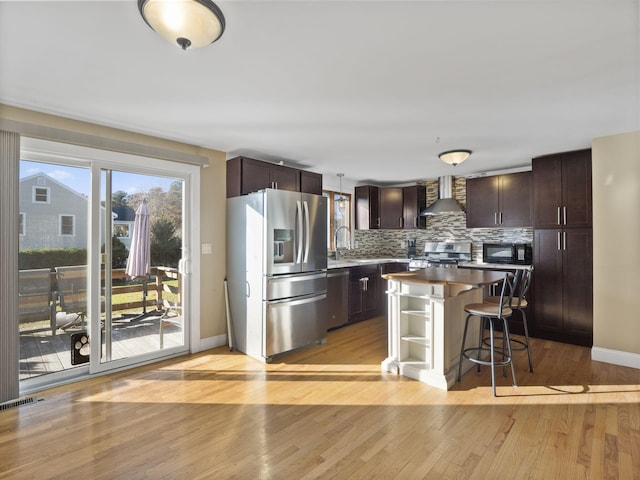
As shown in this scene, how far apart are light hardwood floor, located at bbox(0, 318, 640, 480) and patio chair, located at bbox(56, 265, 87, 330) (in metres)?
0.62

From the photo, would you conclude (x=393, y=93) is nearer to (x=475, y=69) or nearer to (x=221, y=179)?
(x=475, y=69)

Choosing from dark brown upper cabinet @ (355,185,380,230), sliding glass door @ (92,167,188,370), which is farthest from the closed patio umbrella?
dark brown upper cabinet @ (355,185,380,230)

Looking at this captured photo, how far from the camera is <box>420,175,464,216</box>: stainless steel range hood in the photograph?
5.43 meters

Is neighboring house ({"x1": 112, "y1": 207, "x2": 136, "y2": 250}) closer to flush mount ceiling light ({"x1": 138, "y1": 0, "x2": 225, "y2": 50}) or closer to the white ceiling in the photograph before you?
the white ceiling

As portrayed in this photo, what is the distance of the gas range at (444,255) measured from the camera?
18.0 ft

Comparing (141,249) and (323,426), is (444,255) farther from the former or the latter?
(141,249)

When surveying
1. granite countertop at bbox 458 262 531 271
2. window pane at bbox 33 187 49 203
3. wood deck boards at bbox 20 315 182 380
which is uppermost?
window pane at bbox 33 187 49 203

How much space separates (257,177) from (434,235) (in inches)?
141

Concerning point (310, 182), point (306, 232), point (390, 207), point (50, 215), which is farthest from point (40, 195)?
point (390, 207)

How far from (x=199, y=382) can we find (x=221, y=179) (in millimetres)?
2326

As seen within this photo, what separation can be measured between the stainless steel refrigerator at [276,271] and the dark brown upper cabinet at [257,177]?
190 millimetres

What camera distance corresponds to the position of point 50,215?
9.89ft

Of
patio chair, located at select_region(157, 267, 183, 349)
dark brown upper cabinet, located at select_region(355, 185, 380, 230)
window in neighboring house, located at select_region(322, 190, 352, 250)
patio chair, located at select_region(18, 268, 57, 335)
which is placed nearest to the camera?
patio chair, located at select_region(18, 268, 57, 335)

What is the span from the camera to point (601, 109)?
2803 mm
